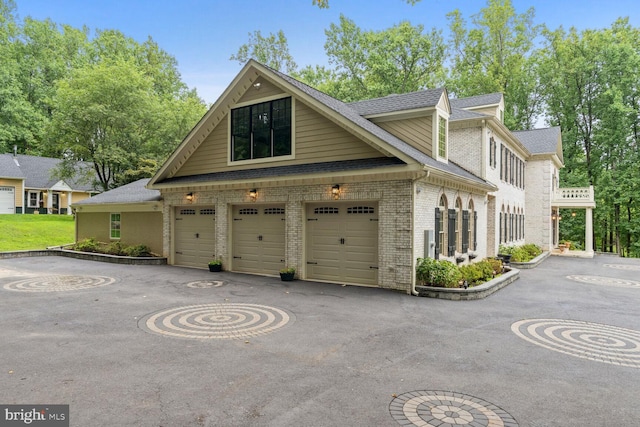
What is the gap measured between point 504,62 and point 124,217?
34.5 metres

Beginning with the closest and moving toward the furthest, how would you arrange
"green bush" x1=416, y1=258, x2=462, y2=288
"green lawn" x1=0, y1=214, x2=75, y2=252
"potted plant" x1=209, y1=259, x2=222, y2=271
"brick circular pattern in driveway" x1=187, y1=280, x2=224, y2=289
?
1. "green bush" x1=416, y1=258, x2=462, y2=288
2. "brick circular pattern in driveway" x1=187, y1=280, x2=224, y2=289
3. "potted plant" x1=209, y1=259, x2=222, y2=271
4. "green lawn" x1=0, y1=214, x2=75, y2=252

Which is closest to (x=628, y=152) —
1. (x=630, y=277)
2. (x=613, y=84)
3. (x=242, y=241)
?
(x=613, y=84)

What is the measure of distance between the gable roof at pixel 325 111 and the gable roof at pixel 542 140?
11243mm

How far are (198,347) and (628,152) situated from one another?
34.5m

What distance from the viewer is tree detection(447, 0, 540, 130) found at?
3306cm

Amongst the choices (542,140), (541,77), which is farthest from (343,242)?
(541,77)

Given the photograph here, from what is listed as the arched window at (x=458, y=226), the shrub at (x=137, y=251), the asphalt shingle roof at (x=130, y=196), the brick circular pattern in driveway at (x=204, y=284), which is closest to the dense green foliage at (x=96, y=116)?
the asphalt shingle roof at (x=130, y=196)

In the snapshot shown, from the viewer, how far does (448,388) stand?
170 inches

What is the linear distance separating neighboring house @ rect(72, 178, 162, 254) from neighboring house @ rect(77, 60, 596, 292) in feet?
5.34

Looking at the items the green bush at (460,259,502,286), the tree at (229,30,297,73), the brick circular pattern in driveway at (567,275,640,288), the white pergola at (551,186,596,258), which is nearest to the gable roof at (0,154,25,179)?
the tree at (229,30,297,73)

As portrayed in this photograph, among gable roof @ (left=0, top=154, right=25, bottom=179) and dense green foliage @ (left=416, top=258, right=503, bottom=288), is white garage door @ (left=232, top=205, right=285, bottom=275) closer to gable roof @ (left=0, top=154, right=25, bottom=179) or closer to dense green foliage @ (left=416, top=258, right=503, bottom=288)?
dense green foliage @ (left=416, top=258, right=503, bottom=288)

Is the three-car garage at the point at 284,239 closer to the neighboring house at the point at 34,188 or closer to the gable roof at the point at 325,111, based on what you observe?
the gable roof at the point at 325,111

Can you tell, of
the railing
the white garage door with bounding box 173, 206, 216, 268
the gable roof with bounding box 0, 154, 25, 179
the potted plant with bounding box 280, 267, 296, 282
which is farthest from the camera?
the gable roof with bounding box 0, 154, 25, 179

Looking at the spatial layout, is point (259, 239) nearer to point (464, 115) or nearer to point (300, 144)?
point (300, 144)
